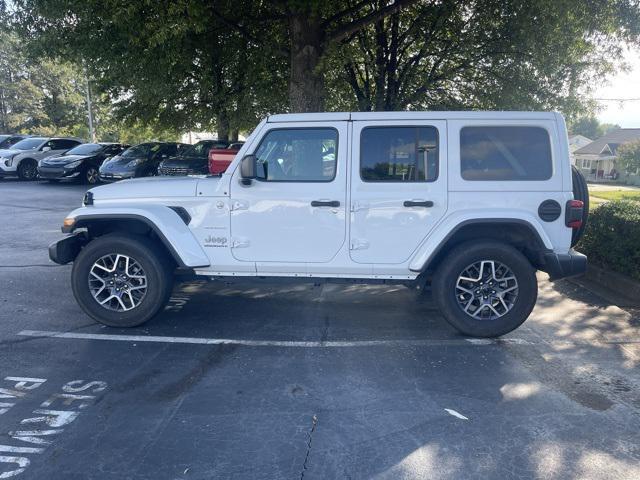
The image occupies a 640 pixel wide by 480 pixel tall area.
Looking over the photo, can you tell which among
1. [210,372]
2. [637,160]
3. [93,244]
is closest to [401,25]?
[93,244]

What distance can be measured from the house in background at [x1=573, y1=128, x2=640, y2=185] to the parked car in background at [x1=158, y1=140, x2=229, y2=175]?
1839 inches

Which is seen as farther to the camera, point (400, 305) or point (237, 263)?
point (400, 305)

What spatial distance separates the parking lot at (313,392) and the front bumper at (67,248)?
26.8 inches

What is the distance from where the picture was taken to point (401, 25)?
42.8 ft

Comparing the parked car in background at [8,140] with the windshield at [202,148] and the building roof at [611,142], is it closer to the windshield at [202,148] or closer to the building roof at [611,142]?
the windshield at [202,148]

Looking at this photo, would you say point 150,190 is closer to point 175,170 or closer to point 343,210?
point 343,210

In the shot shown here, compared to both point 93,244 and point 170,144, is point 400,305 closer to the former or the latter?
point 93,244

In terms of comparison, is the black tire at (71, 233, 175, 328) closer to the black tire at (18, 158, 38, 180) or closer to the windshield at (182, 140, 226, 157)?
the windshield at (182, 140, 226, 157)

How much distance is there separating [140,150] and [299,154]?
14.6 m

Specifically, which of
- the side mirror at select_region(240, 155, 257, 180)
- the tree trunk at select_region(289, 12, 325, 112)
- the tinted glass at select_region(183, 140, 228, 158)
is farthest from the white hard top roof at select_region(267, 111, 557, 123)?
the tinted glass at select_region(183, 140, 228, 158)

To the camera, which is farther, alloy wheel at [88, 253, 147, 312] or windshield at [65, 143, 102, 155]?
windshield at [65, 143, 102, 155]

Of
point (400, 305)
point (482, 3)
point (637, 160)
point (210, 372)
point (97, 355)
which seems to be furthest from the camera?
point (637, 160)

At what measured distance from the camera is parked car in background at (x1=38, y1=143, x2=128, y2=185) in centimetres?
1797

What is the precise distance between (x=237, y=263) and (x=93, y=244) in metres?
1.44
